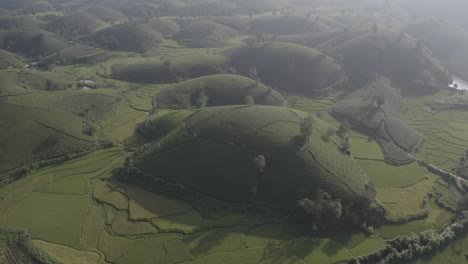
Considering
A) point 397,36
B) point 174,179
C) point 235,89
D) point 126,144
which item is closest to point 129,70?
point 235,89

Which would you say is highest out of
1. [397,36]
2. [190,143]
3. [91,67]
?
[397,36]

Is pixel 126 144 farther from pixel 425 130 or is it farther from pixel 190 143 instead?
pixel 425 130

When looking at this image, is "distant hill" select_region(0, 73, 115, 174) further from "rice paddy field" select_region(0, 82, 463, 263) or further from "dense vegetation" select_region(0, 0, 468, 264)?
"rice paddy field" select_region(0, 82, 463, 263)

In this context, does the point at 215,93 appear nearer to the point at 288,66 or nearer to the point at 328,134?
the point at 288,66

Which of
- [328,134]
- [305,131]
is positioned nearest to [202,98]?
[328,134]

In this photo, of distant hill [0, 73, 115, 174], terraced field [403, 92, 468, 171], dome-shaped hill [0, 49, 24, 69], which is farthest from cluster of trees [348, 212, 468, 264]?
dome-shaped hill [0, 49, 24, 69]

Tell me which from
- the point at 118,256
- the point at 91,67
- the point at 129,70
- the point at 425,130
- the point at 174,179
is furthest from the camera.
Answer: the point at 91,67
